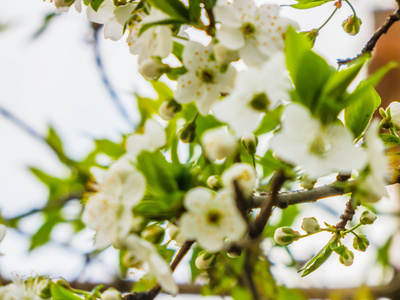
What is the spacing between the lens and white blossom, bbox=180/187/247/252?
A: 1.49 feet

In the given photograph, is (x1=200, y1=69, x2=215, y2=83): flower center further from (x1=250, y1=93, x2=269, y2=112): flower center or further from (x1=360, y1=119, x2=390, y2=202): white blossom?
(x1=360, y1=119, x2=390, y2=202): white blossom

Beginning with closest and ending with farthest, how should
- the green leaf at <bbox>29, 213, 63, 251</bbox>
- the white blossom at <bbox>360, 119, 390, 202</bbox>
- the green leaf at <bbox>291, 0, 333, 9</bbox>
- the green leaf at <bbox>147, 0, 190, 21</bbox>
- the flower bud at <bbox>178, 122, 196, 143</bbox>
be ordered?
the white blossom at <bbox>360, 119, 390, 202</bbox>, the green leaf at <bbox>147, 0, 190, 21</bbox>, the flower bud at <bbox>178, 122, 196, 143</bbox>, the green leaf at <bbox>291, 0, 333, 9</bbox>, the green leaf at <bbox>29, 213, 63, 251</bbox>

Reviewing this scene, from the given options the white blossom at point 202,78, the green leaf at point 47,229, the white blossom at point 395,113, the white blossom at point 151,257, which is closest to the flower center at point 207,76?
the white blossom at point 202,78

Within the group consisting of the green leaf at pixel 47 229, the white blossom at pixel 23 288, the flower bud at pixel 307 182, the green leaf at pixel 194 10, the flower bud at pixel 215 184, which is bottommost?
the green leaf at pixel 47 229

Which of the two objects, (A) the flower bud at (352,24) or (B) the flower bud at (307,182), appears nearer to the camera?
(B) the flower bud at (307,182)

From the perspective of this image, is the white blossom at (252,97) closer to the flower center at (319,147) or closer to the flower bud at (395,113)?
the flower center at (319,147)

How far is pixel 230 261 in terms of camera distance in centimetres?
121

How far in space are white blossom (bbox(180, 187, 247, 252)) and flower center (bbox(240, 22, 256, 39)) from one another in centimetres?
19

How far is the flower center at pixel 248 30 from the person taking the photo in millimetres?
545

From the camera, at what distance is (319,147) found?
0.46m

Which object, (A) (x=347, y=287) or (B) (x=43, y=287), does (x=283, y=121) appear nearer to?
(B) (x=43, y=287)

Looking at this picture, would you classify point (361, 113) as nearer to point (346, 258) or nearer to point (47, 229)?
point (346, 258)

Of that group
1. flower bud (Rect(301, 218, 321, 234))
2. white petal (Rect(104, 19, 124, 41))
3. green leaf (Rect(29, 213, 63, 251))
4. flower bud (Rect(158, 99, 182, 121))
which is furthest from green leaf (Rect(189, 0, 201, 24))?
green leaf (Rect(29, 213, 63, 251))

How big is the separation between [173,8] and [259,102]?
0.52 feet
